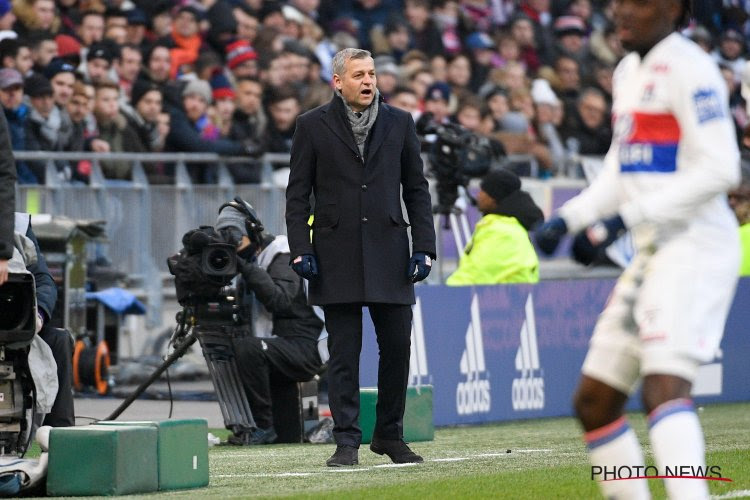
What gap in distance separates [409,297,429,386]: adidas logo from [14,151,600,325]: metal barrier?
2.41m

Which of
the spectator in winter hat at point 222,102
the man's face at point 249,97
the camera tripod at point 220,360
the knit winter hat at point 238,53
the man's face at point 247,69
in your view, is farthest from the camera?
the knit winter hat at point 238,53

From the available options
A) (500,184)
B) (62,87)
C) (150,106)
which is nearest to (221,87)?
(150,106)

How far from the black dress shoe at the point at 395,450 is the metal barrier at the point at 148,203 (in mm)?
5974

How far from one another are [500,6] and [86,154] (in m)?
10.1

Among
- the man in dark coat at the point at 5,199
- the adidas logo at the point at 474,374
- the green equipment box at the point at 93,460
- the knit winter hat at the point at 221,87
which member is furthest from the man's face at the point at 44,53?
the green equipment box at the point at 93,460

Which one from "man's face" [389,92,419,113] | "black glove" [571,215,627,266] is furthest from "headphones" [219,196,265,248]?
"man's face" [389,92,419,113]

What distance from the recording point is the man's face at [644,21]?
19.7ft

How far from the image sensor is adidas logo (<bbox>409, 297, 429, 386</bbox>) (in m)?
12.6

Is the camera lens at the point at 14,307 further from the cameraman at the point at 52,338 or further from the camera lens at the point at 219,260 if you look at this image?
the camera lens at the point at 219,260

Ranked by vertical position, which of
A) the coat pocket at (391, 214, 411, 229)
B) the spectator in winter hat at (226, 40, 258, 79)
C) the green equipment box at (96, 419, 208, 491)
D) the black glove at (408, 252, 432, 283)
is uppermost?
the spectator in winter hat at (226, 40, 258, 79)

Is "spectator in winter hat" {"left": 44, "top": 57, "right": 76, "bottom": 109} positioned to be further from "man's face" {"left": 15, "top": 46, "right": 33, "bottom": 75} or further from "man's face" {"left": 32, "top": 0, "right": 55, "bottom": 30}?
"man's face" {"left": 32, "top": 0, "right": 55, "bottom": 30}

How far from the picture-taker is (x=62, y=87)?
1573 centimetres

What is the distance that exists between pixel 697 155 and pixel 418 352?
7.07 meters

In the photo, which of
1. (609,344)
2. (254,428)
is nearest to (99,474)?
(609,344)
